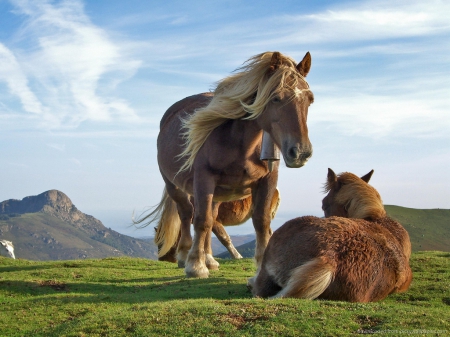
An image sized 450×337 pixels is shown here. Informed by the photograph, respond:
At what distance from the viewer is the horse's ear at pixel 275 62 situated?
7.99 metres

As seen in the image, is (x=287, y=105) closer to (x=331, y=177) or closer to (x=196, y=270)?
(x=331, y=177)

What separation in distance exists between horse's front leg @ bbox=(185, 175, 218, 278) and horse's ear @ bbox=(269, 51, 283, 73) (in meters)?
2.06

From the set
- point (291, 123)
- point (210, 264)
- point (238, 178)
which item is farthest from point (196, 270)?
point (291, 123)

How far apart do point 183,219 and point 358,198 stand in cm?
433

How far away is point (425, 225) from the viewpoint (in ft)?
97.7

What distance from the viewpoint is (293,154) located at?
23.8 ft

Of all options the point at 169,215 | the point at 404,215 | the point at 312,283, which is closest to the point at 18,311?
the point at 312,283

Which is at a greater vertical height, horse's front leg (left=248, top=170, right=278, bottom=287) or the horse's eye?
the horse's eye

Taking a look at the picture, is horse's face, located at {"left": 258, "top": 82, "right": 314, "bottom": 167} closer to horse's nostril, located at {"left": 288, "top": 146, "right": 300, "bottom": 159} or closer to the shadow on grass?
horse's nostril, located at {"left": 288, "top": 146, "right": 300, "bottom": 159}

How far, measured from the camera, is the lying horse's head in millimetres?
7293

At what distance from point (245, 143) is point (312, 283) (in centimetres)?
323

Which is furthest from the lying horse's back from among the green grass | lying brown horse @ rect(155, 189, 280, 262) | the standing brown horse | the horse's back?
lying brown horse @ rect(155, 189, 280, 262)

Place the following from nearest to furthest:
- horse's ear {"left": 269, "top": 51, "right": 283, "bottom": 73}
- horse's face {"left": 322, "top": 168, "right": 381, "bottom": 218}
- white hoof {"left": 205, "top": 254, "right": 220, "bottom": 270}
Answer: horse's ear {"left": 269, "top": 51, "right": 283, "bottom": 73}
horse's face {"left": 322, "top": 168, "right": 381, "bottom": 218}
white hoof {"left": 205, "top": 254, "right": 220, "bottom": 270}

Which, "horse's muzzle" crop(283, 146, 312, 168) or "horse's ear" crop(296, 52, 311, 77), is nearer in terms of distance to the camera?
"horse's muzzle" crop(283, 146, 312, 168)
